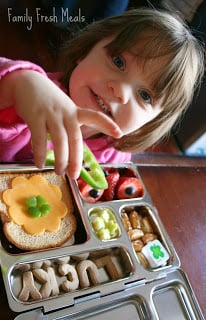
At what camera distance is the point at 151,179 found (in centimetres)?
92

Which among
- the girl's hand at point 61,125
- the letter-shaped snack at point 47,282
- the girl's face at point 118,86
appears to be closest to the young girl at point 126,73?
the girl's face at point 118,86

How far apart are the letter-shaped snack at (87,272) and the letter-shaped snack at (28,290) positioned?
0.09 metres

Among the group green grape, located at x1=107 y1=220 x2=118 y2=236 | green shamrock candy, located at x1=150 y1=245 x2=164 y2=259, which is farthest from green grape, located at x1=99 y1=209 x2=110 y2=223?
green shamrock candy, located at x1=150 y1=245 x2=164 y2=259

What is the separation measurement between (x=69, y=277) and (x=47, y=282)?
5 cm

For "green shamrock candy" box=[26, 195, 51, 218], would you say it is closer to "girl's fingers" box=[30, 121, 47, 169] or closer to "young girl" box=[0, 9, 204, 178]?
"young girl" box=[0, 9, 204, 178]

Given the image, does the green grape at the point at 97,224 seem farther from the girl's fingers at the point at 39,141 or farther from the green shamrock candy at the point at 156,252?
the girl's fingers at the point at 39,141

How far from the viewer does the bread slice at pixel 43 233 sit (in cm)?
60

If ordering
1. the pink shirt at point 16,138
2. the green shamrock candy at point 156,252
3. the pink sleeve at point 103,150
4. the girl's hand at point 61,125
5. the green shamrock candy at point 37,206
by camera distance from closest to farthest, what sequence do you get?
the girl's hand at point 61,125, the pink shirt at point 16,138, the green shamrock candy at point 37,206, the green shamrock candy at point 156,252, the pink sleeve at point 103,150

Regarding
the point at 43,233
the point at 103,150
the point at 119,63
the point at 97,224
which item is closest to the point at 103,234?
the point at 97,224

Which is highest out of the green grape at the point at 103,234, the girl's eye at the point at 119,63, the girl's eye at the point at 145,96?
the girl's eye at the point at 119,63

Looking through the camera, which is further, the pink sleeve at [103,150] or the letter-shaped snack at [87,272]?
the pink sleeve at [103,150]

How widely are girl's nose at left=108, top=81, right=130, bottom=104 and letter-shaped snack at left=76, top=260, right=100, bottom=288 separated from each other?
314 millimetres

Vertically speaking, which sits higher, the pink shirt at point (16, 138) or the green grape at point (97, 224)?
the pink shirt at point (16, 138)

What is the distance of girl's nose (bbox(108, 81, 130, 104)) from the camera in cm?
63
